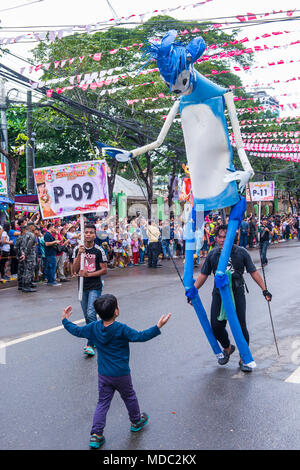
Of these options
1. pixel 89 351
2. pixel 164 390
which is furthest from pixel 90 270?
pixel 164 390

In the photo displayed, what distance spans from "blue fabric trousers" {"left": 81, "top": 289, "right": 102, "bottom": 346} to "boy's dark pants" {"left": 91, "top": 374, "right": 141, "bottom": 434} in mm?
2173

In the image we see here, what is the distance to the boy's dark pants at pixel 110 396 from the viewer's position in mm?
3580

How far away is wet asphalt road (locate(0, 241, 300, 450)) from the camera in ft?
11.8

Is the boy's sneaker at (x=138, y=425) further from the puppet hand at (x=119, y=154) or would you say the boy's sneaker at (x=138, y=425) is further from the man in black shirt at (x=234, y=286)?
the puppet hand at (x=119, y=154)

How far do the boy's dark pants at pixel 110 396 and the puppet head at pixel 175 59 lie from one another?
2860 millimetres

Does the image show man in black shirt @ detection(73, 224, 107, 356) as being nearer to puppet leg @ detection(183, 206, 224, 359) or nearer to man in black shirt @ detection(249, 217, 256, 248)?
puppet leg @ detection(183, 206, 224, 359)

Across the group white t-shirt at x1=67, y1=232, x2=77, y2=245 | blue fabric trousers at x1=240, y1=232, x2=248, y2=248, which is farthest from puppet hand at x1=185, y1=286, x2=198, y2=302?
blue fabric trousers at x1=240, y1=232, x2=248, y2=248

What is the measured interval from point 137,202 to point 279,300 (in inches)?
928

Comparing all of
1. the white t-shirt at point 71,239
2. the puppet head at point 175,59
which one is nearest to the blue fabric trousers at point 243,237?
the white t-shirt at point 71,239

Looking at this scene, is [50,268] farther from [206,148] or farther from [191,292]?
[206,148]

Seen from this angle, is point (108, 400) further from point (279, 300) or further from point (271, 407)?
point (279, 300)
